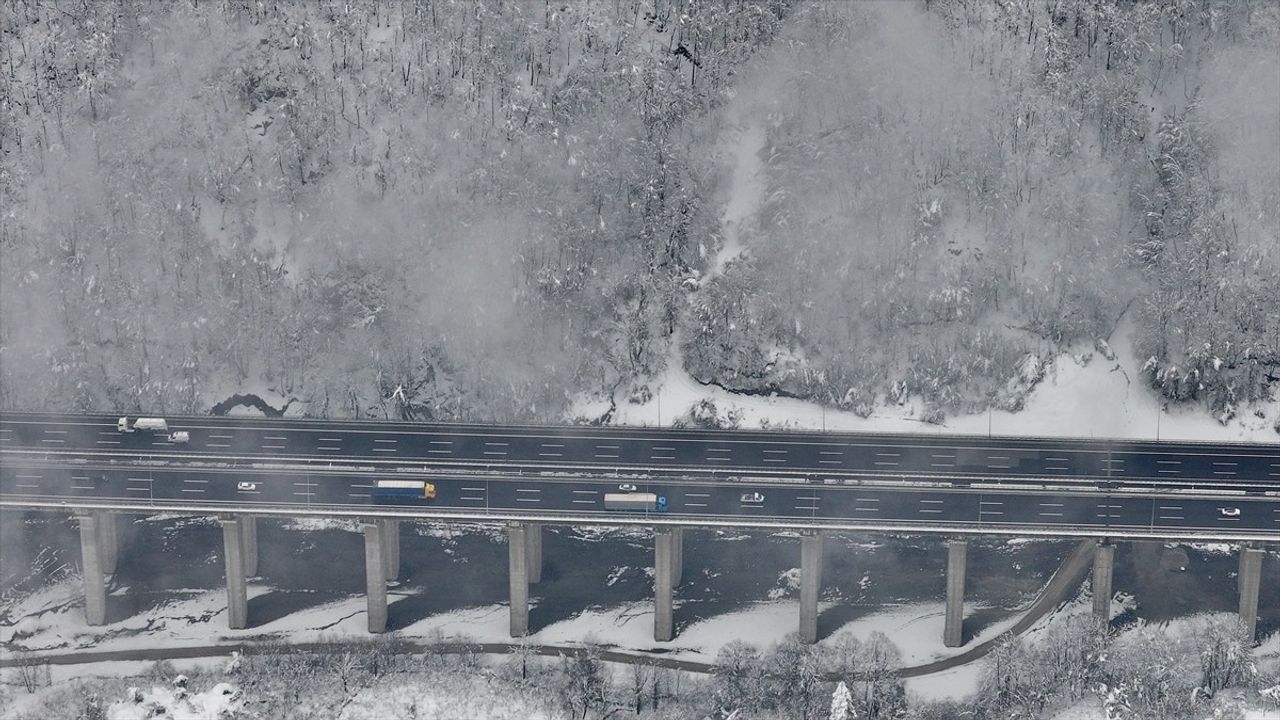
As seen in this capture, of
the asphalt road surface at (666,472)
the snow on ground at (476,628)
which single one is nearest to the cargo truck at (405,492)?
the asphalt road surface at (666,472)

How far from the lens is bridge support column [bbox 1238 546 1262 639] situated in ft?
432

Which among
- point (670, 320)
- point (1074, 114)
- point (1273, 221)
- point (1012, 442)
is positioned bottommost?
point (1012, 442)

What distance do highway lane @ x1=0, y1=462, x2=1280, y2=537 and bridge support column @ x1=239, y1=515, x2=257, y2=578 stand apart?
23.1 ft

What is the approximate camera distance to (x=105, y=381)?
159 meters

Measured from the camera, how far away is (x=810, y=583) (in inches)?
5256

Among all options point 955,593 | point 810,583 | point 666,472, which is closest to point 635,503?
point 666,472

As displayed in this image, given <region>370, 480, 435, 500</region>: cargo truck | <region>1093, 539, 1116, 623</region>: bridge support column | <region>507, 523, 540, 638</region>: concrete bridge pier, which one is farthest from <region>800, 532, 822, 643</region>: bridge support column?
<region>370, 480, 435, 500</region>: cargo truck

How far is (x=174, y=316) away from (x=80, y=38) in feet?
124

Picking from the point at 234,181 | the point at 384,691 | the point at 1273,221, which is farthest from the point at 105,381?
the point at 1273,221

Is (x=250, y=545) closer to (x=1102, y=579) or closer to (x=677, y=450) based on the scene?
(x=677, y=450)

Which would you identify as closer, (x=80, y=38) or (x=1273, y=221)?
(x=1273, y=221)

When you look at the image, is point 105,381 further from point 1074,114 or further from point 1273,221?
point 1273,221

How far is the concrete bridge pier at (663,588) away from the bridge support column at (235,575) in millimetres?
38084

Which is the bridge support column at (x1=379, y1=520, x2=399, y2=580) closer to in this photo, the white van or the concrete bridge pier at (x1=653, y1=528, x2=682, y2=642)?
the white van
